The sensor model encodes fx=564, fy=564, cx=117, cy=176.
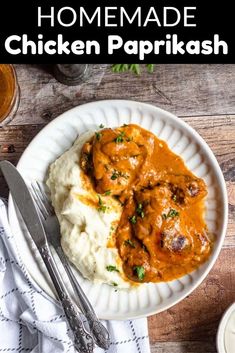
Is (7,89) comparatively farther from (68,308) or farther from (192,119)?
(68,308)

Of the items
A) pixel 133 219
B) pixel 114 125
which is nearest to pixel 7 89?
pixel 114 125

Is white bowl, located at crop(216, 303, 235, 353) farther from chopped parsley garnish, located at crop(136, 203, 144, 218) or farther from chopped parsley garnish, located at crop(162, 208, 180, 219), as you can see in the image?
chopped parsley garnish, located at crop(136, 203, 144, 218)

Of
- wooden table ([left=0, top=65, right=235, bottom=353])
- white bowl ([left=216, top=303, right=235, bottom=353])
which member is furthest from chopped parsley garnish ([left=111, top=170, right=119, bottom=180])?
white bowl ([left=216, top=303, right=235, bottom=353])

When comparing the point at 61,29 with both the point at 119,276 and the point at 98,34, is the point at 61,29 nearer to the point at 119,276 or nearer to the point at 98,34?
the point at 98,34

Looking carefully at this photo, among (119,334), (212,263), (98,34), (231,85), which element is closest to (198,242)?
(212,263)

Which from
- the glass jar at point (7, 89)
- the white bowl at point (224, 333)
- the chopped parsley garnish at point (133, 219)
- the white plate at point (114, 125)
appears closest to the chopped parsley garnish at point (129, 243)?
the chopped parsley garnish at point (133, 219)

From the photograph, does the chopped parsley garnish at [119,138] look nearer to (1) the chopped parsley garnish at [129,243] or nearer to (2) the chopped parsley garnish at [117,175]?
(2) the chopped parsley garnish at [117,175]
